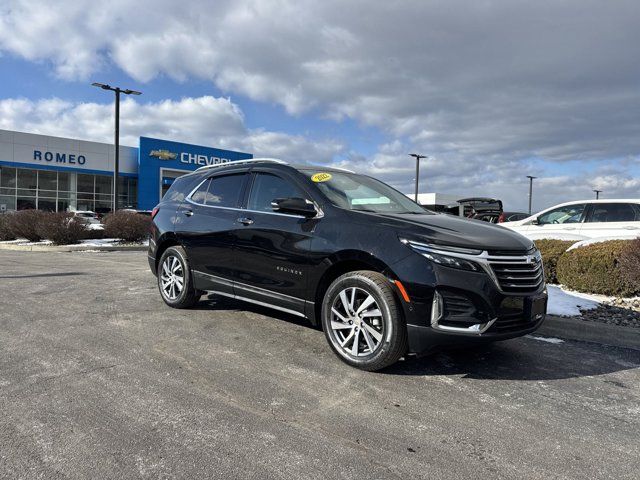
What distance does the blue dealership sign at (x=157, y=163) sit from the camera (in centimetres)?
4181

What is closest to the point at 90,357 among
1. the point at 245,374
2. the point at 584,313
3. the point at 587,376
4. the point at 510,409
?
the point at 245,374

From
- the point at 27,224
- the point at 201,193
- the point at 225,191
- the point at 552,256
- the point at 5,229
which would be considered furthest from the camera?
the point at 5,229

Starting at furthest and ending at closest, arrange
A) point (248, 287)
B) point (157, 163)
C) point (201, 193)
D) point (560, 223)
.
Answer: point (157, 163), point (560, 223), point (201, 193), point (248, 287)

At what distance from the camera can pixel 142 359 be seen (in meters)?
4.31

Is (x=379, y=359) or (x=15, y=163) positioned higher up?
(x=15, y=163)

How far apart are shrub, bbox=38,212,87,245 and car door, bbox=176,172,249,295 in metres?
13.3

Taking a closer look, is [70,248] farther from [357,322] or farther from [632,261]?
[632,261]

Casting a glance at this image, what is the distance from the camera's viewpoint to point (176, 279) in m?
6.23

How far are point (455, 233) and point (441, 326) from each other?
30.4 inches

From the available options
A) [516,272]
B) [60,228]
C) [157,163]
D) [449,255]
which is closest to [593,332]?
[516,272]

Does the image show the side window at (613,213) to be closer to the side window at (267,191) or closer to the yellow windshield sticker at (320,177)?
the yellow windshield sticker at (320,177)

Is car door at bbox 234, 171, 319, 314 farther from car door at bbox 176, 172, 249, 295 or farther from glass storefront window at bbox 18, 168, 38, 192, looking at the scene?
glass storefront window at bbox 18, 168, 38, 192

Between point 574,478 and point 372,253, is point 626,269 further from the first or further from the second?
point 574,478

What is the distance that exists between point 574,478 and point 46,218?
1877 cm
